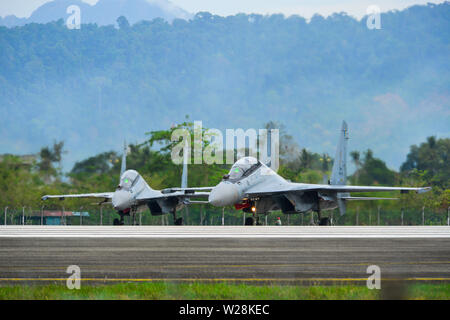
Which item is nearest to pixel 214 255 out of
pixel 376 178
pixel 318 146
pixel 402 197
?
pixel 402 197

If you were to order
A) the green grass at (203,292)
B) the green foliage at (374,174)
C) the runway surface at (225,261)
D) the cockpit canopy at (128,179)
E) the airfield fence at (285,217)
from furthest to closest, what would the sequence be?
the green foliage at (374,174), the airfield fence at (285,217), the cockpit canopy at (128,179), the runway surface at (225,261), the green grass at (203,292)

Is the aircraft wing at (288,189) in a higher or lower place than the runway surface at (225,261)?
higher

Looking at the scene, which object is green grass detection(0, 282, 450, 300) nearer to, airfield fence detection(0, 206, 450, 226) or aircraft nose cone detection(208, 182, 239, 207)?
aircraft nose cone detection(208, 182, 239, 207)

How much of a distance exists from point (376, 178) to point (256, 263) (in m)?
65.2

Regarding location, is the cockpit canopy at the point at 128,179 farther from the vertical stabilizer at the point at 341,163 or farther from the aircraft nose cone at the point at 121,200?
the vertical stabilizer at the point at 341,163

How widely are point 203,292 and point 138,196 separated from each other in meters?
37.6

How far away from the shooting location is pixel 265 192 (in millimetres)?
39031

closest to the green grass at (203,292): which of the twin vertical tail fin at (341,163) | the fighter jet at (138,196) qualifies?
the fighter jet at (138,196)

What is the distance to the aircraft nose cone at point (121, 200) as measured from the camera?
142ft

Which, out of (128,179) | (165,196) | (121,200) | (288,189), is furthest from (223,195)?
(128,179)

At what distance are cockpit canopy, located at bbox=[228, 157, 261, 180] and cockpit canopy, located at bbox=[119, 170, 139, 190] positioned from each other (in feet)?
28.3

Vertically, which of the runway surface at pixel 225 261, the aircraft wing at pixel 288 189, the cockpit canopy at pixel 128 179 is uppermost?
the cockpit canopy at pixel 128 179

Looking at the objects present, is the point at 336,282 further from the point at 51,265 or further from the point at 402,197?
the point at 402,197

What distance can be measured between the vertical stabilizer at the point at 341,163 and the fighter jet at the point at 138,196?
953 centimetres
